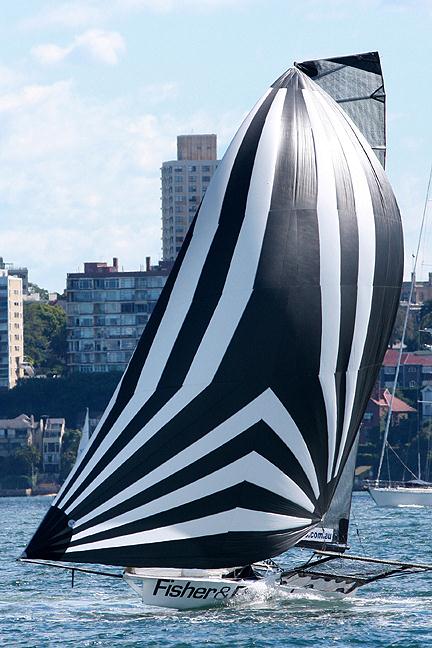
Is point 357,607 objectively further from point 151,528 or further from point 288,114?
point 288,114

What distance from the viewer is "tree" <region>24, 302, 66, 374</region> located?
143125 mm

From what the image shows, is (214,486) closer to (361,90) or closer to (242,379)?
(242,379)

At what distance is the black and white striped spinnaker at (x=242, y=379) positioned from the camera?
2334 centimetres

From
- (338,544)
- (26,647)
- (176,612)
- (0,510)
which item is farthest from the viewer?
(0,510)

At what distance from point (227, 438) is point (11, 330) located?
376 feet

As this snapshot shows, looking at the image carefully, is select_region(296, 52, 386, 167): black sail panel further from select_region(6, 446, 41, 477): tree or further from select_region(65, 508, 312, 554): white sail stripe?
A: select_region(6, 446, 41, 477): tree

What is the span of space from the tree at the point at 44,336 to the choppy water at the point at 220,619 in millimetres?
110644

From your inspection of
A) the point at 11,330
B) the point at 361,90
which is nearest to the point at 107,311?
the point at 11,330

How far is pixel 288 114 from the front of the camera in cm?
2448

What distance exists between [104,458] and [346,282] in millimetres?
3690

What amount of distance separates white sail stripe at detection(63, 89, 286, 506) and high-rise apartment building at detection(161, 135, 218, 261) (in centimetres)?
14811

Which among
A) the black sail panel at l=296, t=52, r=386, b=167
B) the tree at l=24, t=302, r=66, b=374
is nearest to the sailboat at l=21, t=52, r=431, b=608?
the black sail panel at l=296, t=52, r=386, b=167

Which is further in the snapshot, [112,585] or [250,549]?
[112,585]

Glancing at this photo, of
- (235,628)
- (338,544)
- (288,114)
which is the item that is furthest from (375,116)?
(235,628)
